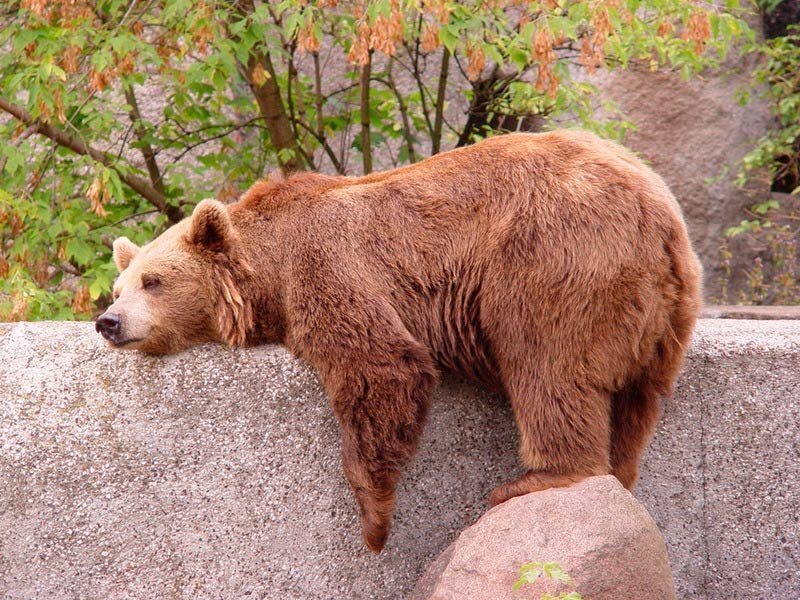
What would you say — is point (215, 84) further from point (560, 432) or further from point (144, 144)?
point (560, 432)

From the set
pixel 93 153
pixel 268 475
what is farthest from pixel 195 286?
pixel 93 153

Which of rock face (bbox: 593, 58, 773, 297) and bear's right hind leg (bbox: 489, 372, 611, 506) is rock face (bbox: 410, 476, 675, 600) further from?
rock face (bbox: 593, 58, 773, 297)

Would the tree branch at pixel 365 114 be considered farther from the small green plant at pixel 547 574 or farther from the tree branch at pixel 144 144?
the small green plant at pixel 547 574

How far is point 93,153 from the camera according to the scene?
583cm

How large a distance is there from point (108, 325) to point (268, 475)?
0.79 m

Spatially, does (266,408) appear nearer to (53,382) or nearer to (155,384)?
(155,384)

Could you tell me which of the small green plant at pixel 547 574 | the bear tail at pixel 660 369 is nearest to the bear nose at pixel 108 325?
the small green plant at pixel 547 574

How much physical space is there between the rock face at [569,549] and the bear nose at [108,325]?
1.36m

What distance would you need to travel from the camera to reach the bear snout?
346 centimetres

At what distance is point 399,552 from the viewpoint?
378cm

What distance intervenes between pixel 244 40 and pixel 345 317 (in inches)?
87.3

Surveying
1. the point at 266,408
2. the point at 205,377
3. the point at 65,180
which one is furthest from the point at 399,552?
the point at 65,180

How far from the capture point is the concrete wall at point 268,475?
3656 millimetres

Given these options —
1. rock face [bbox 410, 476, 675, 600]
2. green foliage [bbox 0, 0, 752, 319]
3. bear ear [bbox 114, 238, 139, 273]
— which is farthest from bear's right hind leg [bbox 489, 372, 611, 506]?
green foliage [bbox 0, 0, 752, 319]
